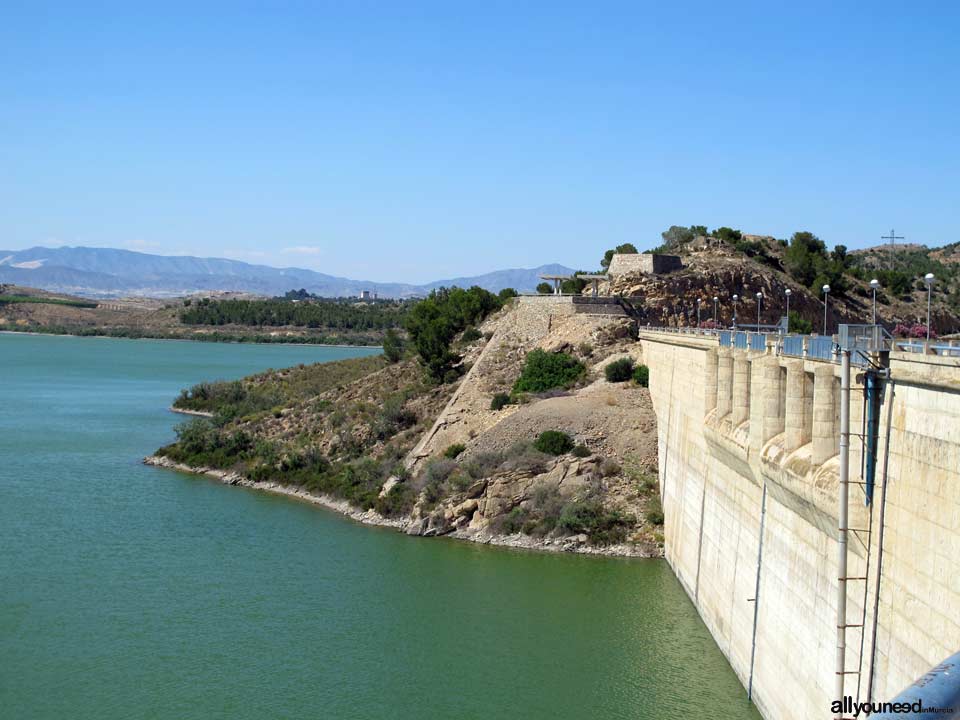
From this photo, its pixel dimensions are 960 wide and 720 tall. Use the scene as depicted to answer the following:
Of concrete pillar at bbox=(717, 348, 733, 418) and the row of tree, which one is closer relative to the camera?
concrete pillar at bbox=(717, 348, 733, 418)

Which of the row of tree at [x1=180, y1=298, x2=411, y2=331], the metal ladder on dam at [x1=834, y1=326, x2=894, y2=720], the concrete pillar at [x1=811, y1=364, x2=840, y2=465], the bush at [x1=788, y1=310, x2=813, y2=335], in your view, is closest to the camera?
the metal ladder on dam at [x1=834, y1=326, x2=894, y2=720]

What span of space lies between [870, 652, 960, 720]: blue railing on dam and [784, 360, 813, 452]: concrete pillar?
1491 cm

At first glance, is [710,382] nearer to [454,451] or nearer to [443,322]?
[454,451]

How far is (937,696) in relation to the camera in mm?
4320

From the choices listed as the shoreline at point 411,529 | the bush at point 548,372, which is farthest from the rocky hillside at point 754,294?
the shoreline at point 411,529

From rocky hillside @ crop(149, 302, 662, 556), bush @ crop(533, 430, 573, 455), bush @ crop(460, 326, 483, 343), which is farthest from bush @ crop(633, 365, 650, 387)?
bush @ crop(460, 326, 483, 343)

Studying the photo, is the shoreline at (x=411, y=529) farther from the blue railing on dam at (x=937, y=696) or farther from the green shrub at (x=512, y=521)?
the blue railing on dam at (x=937, y=696)

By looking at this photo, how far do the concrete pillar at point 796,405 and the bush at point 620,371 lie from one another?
25283 millimetres

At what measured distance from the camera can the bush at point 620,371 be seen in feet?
147

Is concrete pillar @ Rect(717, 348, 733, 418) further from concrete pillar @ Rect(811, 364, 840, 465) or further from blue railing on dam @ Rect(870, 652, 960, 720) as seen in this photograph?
blue railing on dam @ Rect(870, 652, 960, 720)

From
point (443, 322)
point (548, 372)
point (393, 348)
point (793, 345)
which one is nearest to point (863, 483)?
point (793, 345)

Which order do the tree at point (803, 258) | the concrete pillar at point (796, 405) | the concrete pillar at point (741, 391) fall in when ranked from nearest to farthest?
the concrete pillar at point (796, 405) < the concrete pillar at point (741, 391) < the tree at point (803, 258)

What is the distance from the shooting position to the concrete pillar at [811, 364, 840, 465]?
669 inches

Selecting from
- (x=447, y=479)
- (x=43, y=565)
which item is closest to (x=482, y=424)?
(x=447, y=479)
